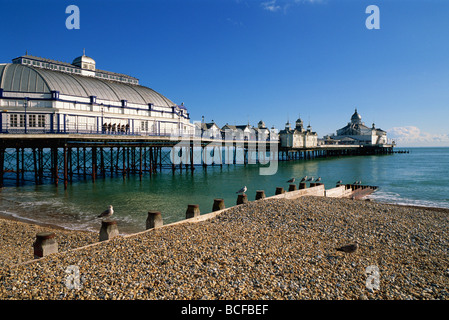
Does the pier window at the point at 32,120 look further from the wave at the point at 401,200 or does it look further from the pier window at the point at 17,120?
the wave at the point at 401,200

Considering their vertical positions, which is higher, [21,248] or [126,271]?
[126,271]

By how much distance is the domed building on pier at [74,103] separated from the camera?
30.0 m

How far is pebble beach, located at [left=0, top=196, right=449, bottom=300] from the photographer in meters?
6.45

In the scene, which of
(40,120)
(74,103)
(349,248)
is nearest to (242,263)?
(349,248)

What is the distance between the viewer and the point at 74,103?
33531mm

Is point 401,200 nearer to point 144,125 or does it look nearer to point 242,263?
point 242,263

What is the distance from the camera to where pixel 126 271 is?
7.16 meters

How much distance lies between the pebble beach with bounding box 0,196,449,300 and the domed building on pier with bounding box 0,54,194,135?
2125 centimetres

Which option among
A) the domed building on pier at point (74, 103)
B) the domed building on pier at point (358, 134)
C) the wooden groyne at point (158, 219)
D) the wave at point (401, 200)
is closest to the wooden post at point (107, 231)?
the wooden groyne at point (158, 219)

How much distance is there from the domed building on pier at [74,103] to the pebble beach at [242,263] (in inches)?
836

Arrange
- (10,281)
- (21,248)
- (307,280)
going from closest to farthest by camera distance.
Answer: (10,281) → (307,280) → (21,248)

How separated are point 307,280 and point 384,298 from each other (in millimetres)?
1645

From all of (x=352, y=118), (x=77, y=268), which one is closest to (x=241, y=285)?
(x=77, y=268)
